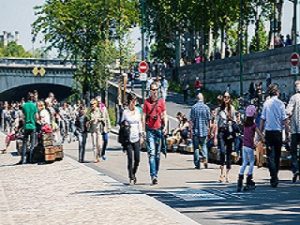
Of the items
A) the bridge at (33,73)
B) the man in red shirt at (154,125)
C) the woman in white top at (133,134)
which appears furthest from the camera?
the bridge at (33,73)

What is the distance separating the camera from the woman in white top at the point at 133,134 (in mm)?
19250

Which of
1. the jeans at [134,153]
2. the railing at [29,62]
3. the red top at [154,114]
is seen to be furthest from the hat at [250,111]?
the railing at [29,62]

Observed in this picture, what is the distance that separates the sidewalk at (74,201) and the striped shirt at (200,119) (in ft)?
9.35

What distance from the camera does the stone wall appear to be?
50688 mm

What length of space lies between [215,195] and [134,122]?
355 cm

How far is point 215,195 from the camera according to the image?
54.6 ft

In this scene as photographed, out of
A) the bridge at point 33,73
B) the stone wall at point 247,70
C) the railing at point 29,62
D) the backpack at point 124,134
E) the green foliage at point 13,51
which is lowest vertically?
the backpack at point 124,134

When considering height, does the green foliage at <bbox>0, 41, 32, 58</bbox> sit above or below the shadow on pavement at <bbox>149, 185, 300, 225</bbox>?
above

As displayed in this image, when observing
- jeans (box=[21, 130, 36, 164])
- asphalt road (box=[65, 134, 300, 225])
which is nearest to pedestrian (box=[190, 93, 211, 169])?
asphalt road (box=[65, 134, 300, 225])

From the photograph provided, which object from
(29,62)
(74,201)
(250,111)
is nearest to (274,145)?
(250,111)

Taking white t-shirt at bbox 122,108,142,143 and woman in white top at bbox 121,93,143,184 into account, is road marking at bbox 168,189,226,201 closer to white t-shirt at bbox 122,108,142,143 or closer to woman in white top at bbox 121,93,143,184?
woman in white top at bbox 121,93,143,184

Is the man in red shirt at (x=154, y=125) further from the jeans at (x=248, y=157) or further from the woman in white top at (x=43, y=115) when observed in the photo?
the woman in white top at (x=43, y=115)

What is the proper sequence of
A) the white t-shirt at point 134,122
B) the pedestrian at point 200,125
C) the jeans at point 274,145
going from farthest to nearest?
the pedestrian at point 200,125 < the white t-shirt at point 134,122 < the jeans at point 274,145

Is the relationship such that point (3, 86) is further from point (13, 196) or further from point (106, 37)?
point (13, 196)
